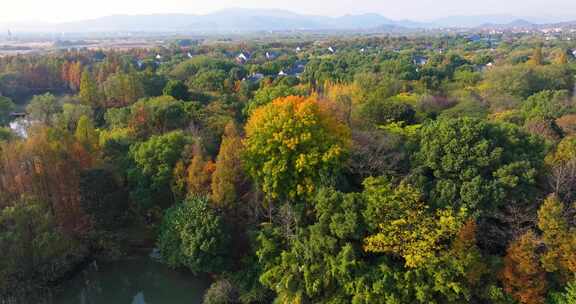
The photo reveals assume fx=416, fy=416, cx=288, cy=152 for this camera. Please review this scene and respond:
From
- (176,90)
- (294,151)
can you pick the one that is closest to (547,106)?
(294,151)

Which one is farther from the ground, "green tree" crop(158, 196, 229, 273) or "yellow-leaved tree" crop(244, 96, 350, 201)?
"yellow-leaved tree" crop(244, 96, 350, 201)

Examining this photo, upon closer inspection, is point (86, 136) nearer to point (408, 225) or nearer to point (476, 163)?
point (408, 225)

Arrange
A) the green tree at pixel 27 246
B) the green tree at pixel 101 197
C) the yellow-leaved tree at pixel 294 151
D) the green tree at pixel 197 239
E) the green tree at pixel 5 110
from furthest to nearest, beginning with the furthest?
the green tree at pixel 5 110 < the green tree at pixel 101 197 < the yellow-leaved tree at pixel 294 151 < the green tree at pixel 197 239 < the green tree at pixel 27 246

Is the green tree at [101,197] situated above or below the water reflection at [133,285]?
above

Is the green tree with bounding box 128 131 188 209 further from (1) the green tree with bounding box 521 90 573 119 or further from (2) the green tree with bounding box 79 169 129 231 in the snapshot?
(1) the green tree with bounding box 521 90 573 119

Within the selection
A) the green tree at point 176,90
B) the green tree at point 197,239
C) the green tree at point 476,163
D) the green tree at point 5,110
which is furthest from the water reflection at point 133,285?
the green tree at point 5,110

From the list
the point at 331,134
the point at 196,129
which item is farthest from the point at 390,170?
the point at 196,129

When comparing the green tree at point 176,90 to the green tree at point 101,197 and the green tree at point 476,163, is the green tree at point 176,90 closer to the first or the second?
the green tree at point 101,197

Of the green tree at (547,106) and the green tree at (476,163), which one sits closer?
the green tree at (476,163)

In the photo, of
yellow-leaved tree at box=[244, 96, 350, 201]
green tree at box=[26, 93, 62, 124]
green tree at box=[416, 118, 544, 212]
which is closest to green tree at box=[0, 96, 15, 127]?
green tree at box=[26, 93, 62, 124]
